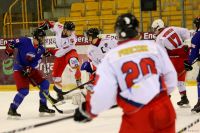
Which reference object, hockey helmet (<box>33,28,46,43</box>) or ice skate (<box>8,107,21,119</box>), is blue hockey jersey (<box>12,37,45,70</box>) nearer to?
hockey helmet (<box>33,28,46,43</box>)

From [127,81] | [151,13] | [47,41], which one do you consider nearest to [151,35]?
[151,13]

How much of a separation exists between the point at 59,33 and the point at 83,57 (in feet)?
7.45

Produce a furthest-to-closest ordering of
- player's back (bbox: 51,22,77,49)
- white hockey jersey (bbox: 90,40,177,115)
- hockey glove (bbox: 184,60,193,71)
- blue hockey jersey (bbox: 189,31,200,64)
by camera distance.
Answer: player's back (bbox: 51,22,77,49)
hockey glove (bbox: 184,60,193,71)
blue hockey jersey (bbox: 189,31,200,64)
white hockey jersey (bbox: 90,40,177,115)

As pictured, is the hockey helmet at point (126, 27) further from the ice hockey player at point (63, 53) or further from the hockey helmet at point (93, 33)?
the ice hockey player at point (63, 53)

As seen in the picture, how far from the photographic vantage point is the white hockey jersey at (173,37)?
693 centimetres

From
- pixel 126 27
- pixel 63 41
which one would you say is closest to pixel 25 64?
pixel 63 41

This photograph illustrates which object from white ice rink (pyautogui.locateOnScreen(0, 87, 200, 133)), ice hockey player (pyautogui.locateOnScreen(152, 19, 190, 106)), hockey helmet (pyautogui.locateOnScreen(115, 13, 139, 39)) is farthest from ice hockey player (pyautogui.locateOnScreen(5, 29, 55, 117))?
hockey helmet (pyautogui.locateOnScreen(115, 13, 139, 39))

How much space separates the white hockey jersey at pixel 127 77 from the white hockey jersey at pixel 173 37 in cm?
395

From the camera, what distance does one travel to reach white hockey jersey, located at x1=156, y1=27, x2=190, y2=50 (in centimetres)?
693

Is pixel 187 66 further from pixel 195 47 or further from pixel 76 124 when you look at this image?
pixel 76 124

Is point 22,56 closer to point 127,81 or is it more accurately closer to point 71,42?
point 71,42

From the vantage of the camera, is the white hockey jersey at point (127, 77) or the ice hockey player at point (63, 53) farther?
the ice hockey player at point (63, 53)

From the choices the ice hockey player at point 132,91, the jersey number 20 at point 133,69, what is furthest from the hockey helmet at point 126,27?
the jersey number 20 at point 133,69

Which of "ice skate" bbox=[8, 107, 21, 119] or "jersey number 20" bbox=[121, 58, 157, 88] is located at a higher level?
"jersey number 20" bbox=[121, 58, 157, 88]
